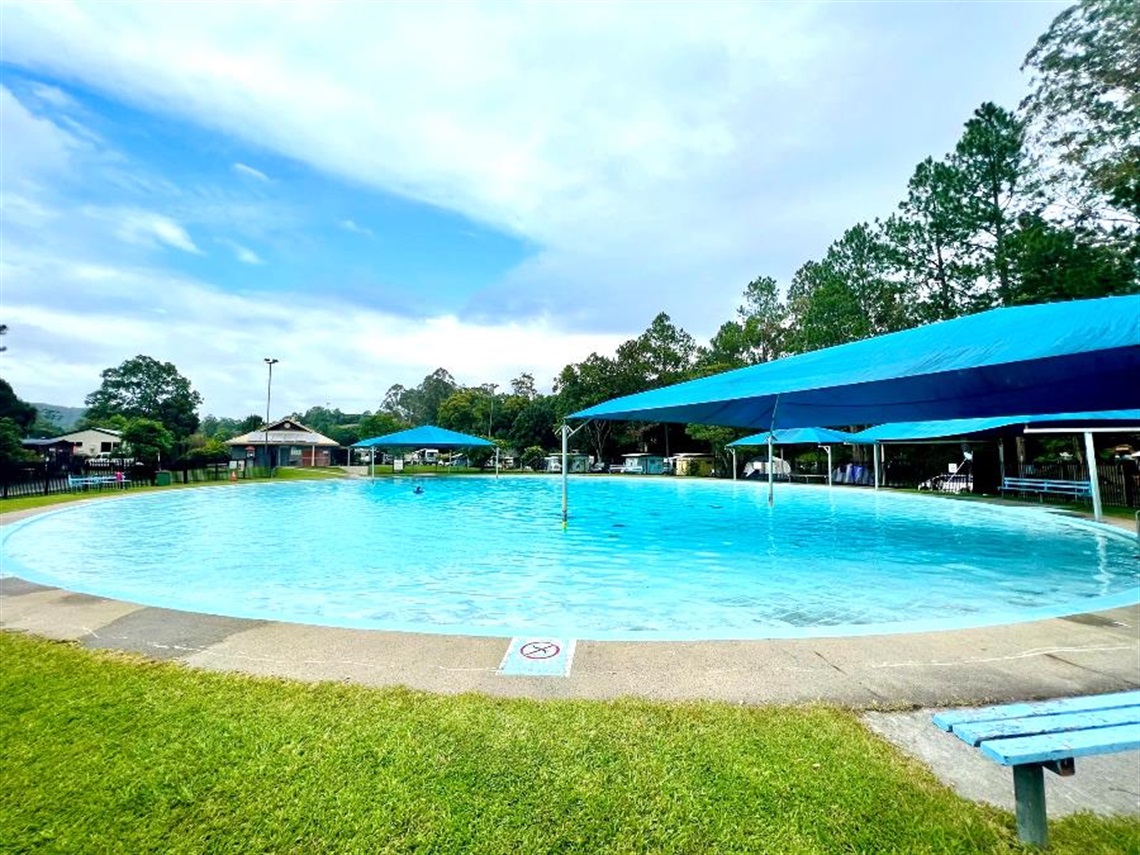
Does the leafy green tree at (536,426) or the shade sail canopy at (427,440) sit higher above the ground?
the leafy green tree at (536,426)

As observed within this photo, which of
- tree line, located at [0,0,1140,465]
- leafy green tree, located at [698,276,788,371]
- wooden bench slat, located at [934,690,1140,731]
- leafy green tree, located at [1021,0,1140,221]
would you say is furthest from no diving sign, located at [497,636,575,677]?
leafy green tree, located at [698,276,788,371]

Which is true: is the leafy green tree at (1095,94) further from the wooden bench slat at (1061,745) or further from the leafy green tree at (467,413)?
the leafy green tree at (467,413)

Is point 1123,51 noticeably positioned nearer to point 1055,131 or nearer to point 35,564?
point 1055,131

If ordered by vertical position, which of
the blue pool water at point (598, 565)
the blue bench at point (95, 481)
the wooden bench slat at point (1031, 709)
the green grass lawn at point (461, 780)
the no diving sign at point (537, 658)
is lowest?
the blue pool water at point (598, 565)

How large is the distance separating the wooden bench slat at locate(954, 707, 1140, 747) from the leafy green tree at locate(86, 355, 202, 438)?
71.5 meters

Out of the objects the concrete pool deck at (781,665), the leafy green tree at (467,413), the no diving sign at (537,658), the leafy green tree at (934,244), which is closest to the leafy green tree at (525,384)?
the leafy green tree at (467,413)

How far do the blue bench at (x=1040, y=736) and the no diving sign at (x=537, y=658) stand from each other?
2082 millimetres

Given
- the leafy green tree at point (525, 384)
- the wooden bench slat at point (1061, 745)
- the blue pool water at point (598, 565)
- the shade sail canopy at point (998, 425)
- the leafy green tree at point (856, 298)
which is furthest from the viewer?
the leafy green tree at point (525, 384)

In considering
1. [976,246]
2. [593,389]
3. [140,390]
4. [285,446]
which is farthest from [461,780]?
[140,390]

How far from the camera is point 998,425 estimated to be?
13.9m

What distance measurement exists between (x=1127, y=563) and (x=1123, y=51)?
1354 centimetres

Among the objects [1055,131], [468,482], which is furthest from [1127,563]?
[468,482]

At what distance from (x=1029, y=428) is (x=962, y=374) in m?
9.12

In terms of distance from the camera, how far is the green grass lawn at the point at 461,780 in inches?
69.7
